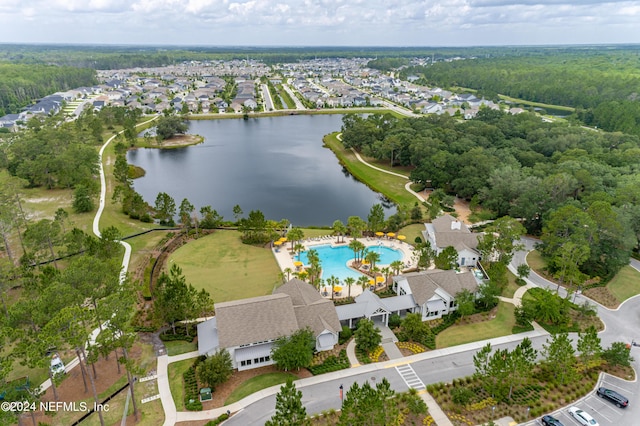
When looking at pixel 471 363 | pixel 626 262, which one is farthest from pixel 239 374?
pixel 626 262

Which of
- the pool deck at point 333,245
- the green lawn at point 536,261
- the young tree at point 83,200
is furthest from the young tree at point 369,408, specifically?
the young tree at point 83,200

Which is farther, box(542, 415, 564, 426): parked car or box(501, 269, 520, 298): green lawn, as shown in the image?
box(501, 269, 520, 298): green lawn

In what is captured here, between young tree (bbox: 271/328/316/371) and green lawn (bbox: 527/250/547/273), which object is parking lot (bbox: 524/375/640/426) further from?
green lawn (bbox: 527/250/547/273)

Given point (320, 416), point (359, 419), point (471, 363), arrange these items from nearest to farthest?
point (359, 419) → point (320, 416) → point (471, 363)

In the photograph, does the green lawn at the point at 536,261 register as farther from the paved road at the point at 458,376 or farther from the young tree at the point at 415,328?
the young tree at the point at 415,328

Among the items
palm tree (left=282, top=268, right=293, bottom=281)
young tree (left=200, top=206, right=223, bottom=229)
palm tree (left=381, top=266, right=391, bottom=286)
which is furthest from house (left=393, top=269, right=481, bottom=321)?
young tree (left=200, top=206, right=223, bottom=229)

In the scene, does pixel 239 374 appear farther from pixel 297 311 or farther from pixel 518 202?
pixel 518 202

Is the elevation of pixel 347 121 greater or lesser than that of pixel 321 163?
greater
